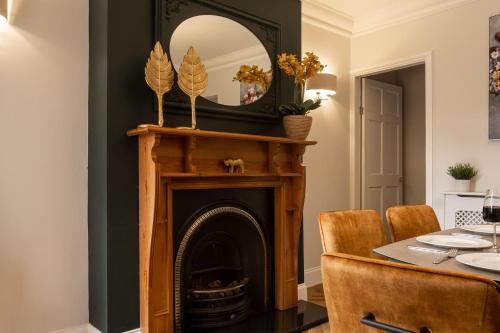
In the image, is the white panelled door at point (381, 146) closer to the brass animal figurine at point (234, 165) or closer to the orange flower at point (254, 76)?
the orange flower at point (254, 76)

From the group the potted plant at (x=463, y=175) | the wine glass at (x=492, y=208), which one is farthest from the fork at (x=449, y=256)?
the potted plant at (x=463, y=175)

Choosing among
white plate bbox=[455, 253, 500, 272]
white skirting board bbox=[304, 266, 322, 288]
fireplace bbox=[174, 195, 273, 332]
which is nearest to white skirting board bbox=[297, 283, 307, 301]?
fireplace bbox=[174, 195, 273, 332]

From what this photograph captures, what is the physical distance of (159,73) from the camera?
84.0 inches

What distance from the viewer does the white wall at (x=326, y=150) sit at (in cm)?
374

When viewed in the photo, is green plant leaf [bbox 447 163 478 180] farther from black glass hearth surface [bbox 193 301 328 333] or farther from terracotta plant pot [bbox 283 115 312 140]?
black glass hearth surface [bbox 193 301 328 333]

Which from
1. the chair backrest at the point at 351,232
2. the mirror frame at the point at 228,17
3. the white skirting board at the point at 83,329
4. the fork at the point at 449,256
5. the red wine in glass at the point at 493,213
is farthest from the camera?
the mirror frame at the point at 228,17

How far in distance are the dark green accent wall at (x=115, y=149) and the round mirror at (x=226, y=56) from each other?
22 cm

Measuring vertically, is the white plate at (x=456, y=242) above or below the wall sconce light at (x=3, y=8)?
below

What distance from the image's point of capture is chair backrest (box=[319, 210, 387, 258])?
174cm

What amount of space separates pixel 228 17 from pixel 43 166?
4.99 feet

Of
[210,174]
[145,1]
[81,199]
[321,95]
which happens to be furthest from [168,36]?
[321,95]

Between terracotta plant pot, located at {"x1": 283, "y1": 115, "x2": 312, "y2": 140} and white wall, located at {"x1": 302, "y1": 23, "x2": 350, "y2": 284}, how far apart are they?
0.95m

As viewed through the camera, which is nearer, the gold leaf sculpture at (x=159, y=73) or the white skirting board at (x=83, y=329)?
the gold leaf sculpture at (x=159, y=73)

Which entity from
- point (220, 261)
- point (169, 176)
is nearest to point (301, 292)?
point (220, 261)
